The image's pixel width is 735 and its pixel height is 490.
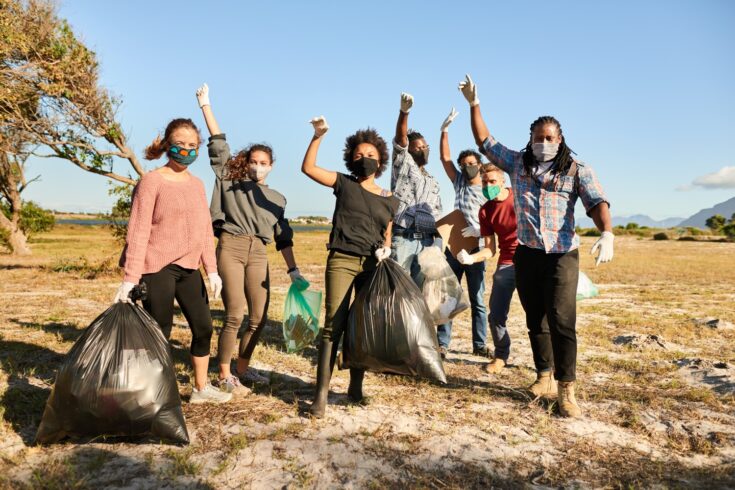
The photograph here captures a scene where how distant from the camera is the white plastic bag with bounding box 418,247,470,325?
429 cm

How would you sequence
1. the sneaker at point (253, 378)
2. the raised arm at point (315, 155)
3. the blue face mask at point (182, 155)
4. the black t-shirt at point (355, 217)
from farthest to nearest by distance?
the sneaker at point (253, 378)
the black t-shirt at point (355, 217)
the raised arm at point (315, 155)
the blue face mask at point (182, 155)

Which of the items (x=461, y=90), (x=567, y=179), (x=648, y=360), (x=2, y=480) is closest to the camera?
(x=2, y=480)

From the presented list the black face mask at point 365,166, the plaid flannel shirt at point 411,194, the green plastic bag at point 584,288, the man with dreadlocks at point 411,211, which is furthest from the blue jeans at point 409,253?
the green plastic bag at point 584,288

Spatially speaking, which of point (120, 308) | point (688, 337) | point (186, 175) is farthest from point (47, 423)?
point (688, 337)

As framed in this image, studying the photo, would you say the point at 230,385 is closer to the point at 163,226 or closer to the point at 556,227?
the point at 163,226

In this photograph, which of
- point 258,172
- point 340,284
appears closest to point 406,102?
point 258,172

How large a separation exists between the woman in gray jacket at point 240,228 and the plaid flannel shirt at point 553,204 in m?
1.85

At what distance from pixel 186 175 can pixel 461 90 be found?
2.03m

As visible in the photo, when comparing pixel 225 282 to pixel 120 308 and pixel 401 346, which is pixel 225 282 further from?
pixel 401 346

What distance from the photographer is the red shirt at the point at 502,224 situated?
4.25 m

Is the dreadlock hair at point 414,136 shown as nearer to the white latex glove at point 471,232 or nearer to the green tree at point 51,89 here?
the white latex glove at point 471,232

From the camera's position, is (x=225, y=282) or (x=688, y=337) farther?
(x=688, y=337)

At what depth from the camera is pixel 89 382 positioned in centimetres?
242

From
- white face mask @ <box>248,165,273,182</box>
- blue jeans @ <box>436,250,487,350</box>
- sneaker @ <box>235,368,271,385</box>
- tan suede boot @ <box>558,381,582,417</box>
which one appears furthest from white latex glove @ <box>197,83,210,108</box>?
tan suede boot @ <box>558,381,582,417</box>
